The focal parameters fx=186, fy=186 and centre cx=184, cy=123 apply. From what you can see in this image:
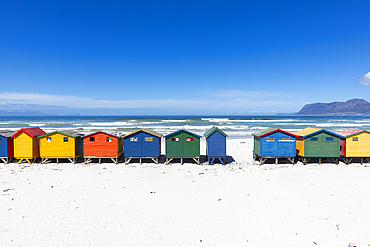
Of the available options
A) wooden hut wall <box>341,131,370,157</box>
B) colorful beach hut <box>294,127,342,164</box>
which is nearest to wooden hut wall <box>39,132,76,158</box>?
colorful beach hut <box>294,127,342,164</box>

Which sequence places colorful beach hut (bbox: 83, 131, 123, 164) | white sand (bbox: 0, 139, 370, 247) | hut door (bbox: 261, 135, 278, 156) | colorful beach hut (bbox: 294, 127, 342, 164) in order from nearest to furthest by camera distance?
white sand (bbox: 0, 139, 370, 247), colorful beach hut (bbox: 294, 127, 342, 164), hut door (bbox: 261, 135, 278, 156), colorful beach hut (bbox: 83, 131, 123, 164)

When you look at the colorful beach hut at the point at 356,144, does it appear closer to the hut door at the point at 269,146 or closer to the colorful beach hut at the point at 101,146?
the hut door at the point at 269,146

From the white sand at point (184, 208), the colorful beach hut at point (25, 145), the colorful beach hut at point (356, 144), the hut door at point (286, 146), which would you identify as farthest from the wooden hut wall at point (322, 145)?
the colorful beach hut at point (25, 145)

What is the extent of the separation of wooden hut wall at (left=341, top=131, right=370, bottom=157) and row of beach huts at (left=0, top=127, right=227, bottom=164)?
11187 mm

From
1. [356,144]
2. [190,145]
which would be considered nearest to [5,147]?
[190,145]

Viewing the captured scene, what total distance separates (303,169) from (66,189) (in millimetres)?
17559

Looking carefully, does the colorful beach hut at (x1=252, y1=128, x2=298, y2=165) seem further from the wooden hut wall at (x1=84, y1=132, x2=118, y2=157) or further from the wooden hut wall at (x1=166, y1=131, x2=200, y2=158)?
the wooden hut wall at (x1=84, y1=132, x2=118, y2=157)

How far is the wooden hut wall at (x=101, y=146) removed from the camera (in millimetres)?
17078

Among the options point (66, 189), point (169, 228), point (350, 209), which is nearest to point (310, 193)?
point (350, 209)

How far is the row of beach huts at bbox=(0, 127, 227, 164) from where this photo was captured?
16.7 meters

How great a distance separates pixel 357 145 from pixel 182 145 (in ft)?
Answer: 51.8

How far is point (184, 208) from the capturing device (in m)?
9.03

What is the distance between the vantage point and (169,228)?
7.52 meters

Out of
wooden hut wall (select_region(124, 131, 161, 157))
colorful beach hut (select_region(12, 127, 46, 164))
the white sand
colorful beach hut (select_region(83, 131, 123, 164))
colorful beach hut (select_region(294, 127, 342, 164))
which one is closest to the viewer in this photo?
the white sand
